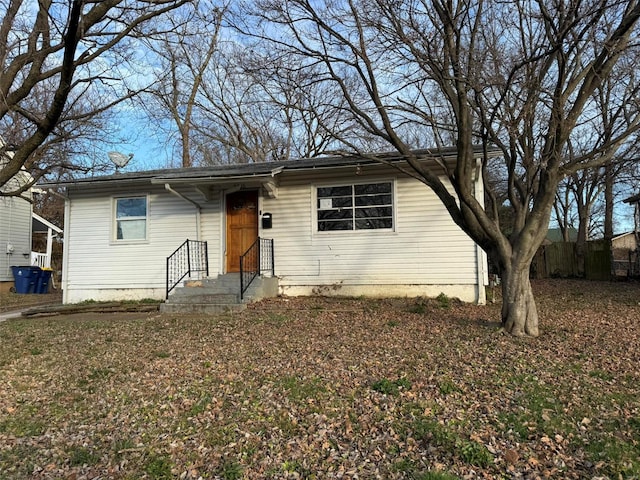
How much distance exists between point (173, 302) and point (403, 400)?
6776mm

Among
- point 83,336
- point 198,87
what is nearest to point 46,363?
point 83,336

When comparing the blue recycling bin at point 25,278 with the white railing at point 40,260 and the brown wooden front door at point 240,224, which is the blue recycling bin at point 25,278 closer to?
the white railing at point 40,260

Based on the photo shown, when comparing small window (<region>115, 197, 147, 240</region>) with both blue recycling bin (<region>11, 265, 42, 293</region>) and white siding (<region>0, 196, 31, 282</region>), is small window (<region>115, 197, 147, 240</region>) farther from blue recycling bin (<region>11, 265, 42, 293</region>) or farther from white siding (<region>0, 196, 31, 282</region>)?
white siding (<region>0, 196, 31, 282</region>)

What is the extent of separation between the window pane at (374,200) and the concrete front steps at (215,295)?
2795mm

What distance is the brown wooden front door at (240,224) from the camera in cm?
Result: 1082

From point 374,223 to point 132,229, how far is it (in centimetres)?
637

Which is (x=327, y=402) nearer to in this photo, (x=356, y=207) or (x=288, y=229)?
(x=356, y=207)

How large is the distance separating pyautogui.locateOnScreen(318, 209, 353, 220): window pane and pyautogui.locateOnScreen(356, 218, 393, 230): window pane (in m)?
0.29

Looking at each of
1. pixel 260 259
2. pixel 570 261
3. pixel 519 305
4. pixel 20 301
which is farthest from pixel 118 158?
pixel 570 261

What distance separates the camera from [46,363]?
551 centimetres

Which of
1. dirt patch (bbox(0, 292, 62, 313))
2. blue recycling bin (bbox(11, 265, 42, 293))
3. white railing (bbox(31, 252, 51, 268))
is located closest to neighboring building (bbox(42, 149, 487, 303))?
dirt patch (bbox(0, 292, 62, 313))

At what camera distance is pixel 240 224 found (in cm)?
1091

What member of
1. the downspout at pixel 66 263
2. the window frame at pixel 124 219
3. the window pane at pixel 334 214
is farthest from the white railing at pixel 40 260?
the window pane at pixel 334 214

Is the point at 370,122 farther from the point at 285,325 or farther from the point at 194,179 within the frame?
the point at 194,179
